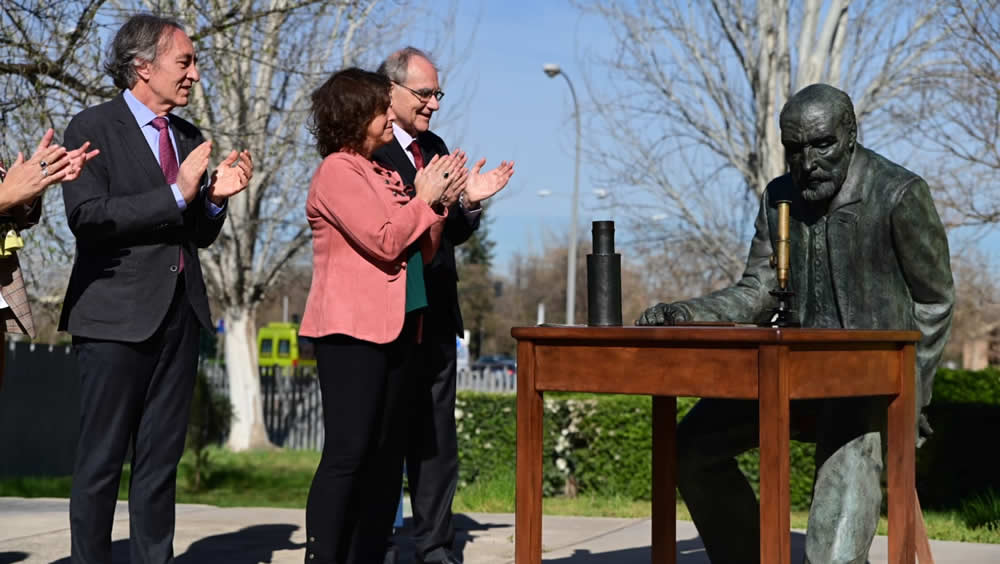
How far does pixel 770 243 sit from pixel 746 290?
22 centimetres

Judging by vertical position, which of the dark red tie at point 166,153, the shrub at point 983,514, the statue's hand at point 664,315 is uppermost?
the dark red tie at point 166,153

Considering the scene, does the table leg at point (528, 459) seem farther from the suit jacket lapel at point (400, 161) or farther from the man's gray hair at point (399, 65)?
the man's gray hair at point (399, 65)

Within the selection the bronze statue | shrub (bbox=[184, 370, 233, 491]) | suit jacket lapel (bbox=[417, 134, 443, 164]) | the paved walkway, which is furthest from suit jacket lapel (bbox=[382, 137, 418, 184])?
shrub (bbox=[184, 370, 233, 491])

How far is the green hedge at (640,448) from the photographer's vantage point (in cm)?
952

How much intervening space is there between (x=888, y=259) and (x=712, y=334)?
3.68 feet

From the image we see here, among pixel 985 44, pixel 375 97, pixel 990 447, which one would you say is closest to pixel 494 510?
pixel 990 447

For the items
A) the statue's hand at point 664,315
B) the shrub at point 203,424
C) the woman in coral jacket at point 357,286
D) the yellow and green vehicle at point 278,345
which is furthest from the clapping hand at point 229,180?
the yellow and green vehicle at point 278,345

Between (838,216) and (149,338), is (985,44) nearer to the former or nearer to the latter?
(838,216)

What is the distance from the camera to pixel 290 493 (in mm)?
13570

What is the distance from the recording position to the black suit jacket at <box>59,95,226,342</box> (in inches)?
167

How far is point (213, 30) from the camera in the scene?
8664mm

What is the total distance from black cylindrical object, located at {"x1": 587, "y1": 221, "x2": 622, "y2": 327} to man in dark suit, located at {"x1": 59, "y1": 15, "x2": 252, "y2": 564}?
127cm

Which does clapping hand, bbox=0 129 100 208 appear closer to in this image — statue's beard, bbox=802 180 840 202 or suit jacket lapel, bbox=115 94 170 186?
suit jacket lapel, bbox=115 94 170 186

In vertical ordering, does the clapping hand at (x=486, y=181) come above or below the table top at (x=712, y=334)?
above
